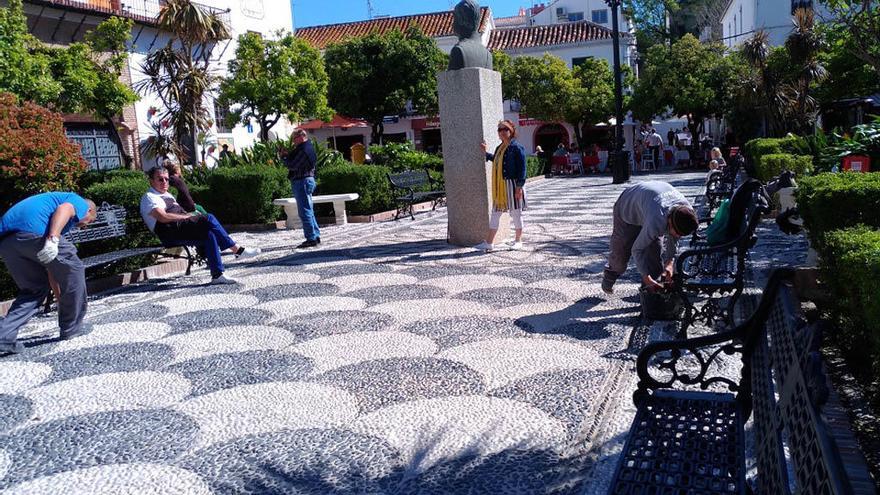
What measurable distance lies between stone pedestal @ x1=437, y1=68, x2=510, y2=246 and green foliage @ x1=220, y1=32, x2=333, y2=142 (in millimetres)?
12018

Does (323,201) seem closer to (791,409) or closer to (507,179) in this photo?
(507,179)

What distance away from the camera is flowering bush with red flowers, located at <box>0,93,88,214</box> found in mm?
7926

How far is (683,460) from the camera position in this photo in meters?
2.33

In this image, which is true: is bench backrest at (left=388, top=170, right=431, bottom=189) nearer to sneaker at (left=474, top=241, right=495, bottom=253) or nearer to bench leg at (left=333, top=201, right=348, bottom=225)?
bench leg at (left=333, top=201, right=348, bottom=225)

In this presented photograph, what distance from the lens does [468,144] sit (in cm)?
890

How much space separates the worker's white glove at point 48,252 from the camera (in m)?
5.16

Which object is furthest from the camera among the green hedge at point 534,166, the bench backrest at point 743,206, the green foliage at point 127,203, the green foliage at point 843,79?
the green hedge at point 534,166

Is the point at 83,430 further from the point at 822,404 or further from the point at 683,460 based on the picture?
the point at 822,404

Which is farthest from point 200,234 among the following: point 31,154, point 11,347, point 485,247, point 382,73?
point 382,73

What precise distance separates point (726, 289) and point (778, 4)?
2808cm

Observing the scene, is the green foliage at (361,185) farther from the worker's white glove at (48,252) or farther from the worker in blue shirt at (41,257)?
the worker's white glove at (48,252)

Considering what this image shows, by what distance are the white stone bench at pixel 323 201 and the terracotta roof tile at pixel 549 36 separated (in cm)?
2914

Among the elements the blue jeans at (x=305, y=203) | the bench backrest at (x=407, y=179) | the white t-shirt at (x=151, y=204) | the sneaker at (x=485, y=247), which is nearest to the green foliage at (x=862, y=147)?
the sneaker at (x=485, y=247)

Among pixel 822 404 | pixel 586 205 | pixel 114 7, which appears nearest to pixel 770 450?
pixel 822 404
